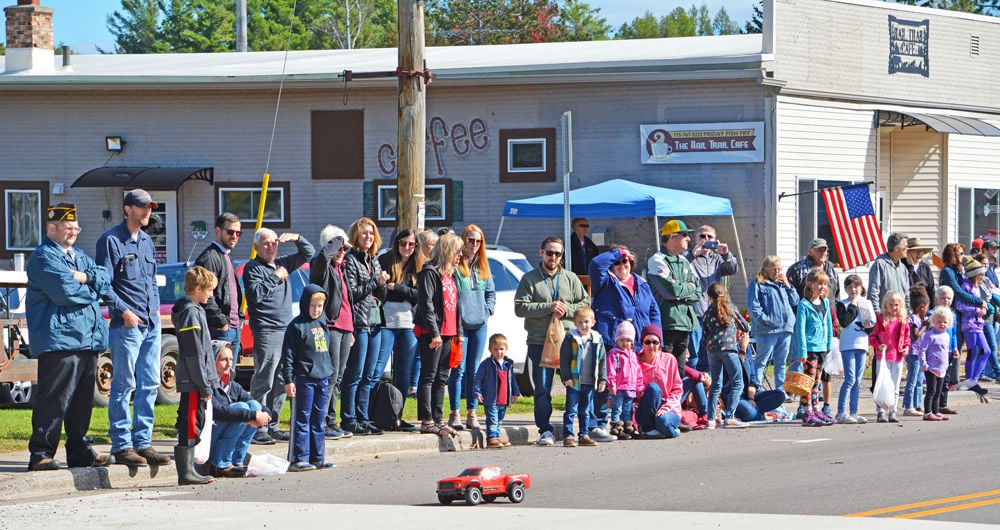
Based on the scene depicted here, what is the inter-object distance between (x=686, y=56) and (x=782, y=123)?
6.57 feet

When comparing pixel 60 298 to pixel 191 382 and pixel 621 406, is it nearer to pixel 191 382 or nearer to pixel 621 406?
pixel 191 382

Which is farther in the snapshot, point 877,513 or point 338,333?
point 338,333

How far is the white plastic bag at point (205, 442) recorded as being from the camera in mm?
11000

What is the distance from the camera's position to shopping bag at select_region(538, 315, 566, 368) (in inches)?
539

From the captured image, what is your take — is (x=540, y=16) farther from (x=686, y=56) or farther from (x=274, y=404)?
(x=274, y=404)

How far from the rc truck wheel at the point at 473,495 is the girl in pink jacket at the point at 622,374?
4302mm

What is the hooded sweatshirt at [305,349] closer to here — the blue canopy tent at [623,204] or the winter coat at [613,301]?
the winter coat at [613,301]

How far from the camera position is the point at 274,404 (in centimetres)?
1280

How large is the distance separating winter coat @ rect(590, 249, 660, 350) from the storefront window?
15743mm

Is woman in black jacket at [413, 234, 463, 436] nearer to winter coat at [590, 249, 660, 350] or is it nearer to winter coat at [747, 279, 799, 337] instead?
winter coat at [590, 249, 660, 350]

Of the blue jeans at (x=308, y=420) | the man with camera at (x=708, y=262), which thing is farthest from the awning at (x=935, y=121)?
the blue jeans at (x=308, y=420)

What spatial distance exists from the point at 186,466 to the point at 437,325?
3.24 m

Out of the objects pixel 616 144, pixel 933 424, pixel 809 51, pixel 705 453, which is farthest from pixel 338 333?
pixel 809 51

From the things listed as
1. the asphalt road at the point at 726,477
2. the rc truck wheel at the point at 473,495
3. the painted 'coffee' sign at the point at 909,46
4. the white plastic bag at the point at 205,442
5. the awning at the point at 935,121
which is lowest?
the asphalt road at the point at 726,477
